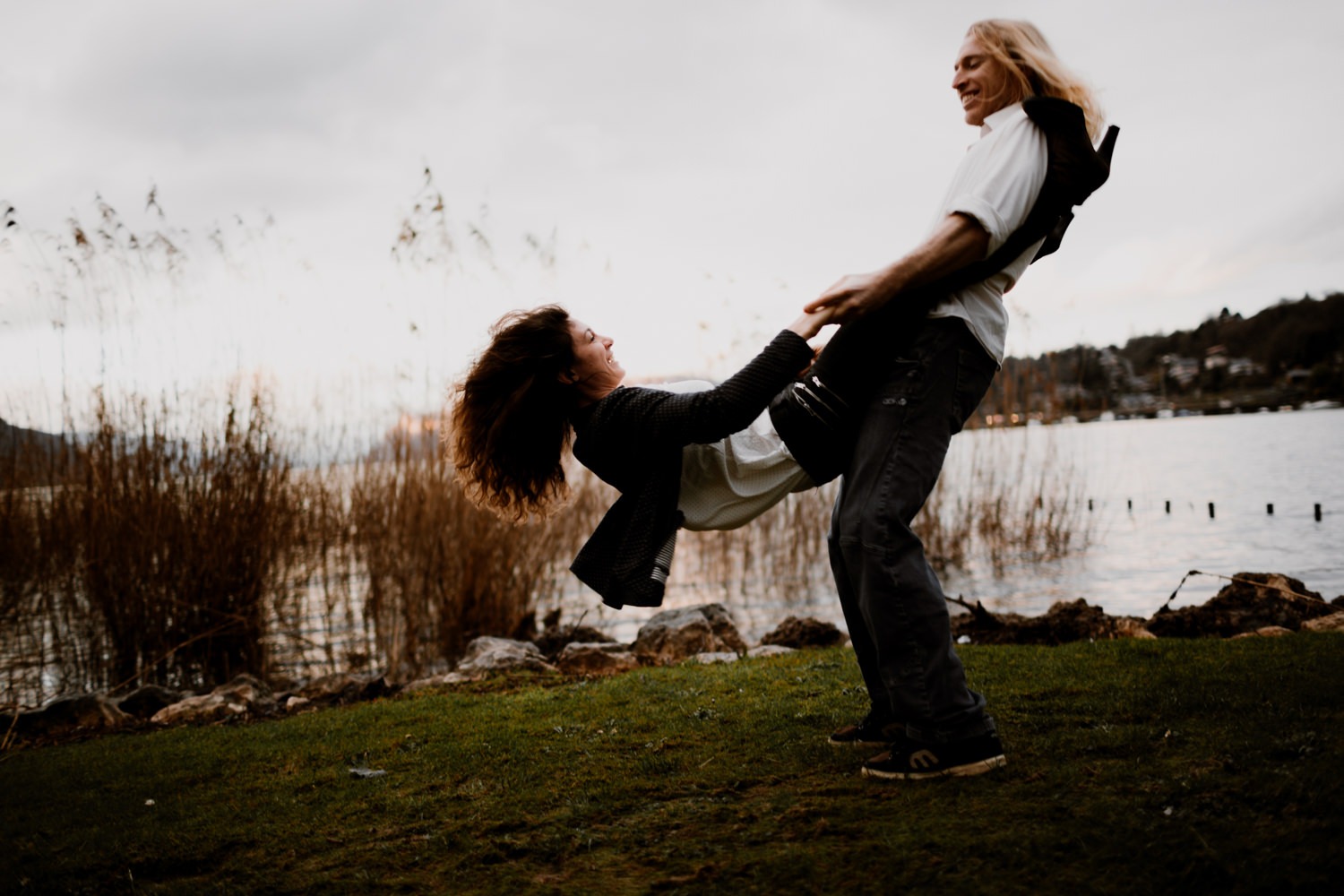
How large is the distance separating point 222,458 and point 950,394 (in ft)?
18.2

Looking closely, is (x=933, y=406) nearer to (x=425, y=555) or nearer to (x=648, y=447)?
(x=648, y=447)

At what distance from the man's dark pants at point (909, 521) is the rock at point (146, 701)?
482cm

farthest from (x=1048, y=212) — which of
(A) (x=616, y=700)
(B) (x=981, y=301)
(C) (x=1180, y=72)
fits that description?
(C) (x=1180, y=72)

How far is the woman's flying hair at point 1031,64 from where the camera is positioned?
2586mm

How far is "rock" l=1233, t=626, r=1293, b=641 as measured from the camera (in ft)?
14.0

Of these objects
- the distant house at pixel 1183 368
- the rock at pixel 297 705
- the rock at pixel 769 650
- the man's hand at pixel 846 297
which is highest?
the distant house at pixel 1183 368

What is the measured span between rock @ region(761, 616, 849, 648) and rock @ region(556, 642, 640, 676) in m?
1.01

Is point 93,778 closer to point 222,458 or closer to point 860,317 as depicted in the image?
point 222,458

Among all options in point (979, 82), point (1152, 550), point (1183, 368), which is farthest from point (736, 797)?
point (1183, 368)

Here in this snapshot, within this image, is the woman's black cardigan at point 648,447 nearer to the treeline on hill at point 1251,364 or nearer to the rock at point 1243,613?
the rock at point 1243,613

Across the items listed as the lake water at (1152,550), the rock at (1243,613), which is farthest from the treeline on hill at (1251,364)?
the rock at (1243,613)

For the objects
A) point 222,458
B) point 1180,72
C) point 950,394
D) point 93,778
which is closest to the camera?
point 950,394

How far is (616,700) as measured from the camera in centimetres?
407

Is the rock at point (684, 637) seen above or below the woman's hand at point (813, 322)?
below
